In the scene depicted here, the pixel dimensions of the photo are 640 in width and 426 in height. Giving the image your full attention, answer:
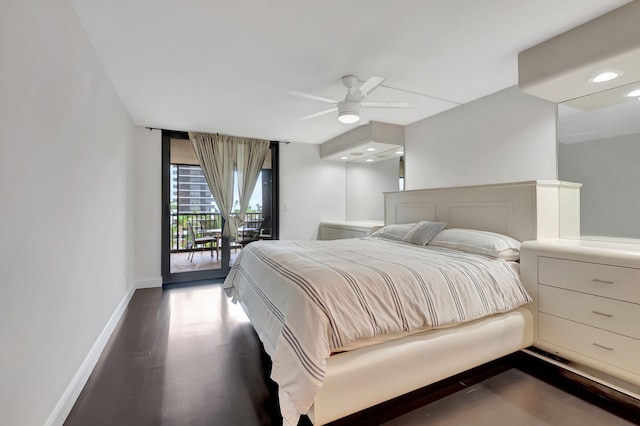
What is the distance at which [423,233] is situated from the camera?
2859 millimetres

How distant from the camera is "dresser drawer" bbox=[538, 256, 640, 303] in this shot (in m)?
1.61

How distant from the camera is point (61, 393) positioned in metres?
1.52

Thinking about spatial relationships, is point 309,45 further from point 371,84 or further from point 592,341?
point 592,341

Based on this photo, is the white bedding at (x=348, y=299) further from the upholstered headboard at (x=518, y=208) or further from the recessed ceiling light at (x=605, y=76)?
the recessed ceiling light at (x=605, y=76)

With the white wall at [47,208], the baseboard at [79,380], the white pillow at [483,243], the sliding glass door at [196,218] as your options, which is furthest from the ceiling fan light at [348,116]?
the baseboard at [79,380]

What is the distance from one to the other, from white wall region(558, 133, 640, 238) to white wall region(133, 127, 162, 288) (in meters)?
4.86

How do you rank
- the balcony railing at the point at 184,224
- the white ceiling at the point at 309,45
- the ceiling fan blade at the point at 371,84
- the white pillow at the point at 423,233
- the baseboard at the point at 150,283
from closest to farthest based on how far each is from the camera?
the white ceiling at the point at 309,45, the ceiling fan blade at the point at 371,84, the white pillow at the point at 423,233, the baseboard at the point at 150,283, the balcony railing at the point at 184,224

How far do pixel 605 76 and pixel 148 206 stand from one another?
509 cm

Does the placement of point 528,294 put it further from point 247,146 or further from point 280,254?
point 247,146

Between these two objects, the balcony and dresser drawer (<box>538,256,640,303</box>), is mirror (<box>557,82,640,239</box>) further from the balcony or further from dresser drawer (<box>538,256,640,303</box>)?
the balcony

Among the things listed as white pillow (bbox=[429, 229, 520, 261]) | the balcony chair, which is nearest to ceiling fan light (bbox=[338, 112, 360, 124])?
white pillow (bbox=[429, 229, 520, 261])

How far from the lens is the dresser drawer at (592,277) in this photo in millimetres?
1605

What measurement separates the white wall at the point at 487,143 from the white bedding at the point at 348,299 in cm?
122

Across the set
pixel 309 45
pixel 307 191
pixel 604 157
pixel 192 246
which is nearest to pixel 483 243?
pixel 604 157
